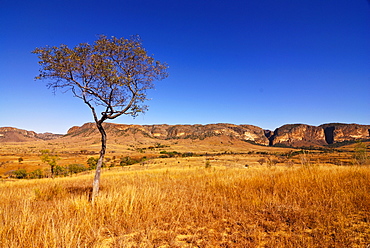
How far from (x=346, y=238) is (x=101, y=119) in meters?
6.28

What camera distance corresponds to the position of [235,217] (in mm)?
4035

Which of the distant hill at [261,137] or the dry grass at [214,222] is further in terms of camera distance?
the distant hill at [261,137]

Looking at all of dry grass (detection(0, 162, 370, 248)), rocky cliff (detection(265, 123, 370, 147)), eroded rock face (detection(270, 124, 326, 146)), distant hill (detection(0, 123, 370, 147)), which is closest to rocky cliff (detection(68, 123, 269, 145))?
distant hill (detection(0, 123, 370, 147))

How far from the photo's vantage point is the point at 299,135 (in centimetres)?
18000

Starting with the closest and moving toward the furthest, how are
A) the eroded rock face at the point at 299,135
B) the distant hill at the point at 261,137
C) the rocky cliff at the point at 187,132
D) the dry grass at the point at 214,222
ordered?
the dry grass at the point at 214,222 < the distant hill at the point at 261,137 < the rocky cliff at the point at 187,132 < the eroded rock face at the point at 299,135

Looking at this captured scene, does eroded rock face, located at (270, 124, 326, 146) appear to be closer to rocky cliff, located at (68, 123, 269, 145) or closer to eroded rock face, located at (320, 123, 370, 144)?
eroded rock face, located at (320, 123, 370, 144)

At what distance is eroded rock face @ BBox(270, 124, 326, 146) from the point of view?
17316 centimetres

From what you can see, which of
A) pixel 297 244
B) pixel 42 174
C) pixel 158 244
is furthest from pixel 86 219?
pixel 42 174

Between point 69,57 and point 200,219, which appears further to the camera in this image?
point 69,57

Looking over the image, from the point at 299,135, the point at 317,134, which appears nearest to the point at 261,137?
the point at 299,135

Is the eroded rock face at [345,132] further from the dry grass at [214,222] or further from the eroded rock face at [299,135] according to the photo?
the dry grass at [214,222]

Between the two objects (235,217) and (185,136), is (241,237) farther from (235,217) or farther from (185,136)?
(185,136)

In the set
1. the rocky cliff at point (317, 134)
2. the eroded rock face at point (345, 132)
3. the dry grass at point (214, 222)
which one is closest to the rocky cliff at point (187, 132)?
the rocky cliff at point (317, 134)

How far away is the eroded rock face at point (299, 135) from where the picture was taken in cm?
17316
